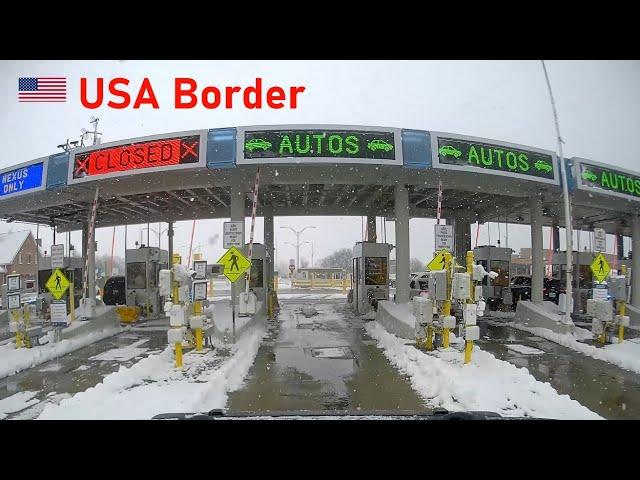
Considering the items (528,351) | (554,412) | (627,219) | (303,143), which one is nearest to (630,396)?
(554,412)

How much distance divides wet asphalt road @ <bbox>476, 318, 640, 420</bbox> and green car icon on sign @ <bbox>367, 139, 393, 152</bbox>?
5.20 m

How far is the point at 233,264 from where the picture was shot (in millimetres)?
9438

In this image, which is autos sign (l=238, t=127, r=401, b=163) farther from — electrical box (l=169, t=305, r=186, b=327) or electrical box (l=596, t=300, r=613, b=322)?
electrical box (l=596, t=300, r=613, b=322)

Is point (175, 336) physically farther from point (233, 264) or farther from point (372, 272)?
point (372, 272)

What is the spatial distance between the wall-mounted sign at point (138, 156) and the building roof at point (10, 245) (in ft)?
79.0

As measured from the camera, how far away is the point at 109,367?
8.48 metres

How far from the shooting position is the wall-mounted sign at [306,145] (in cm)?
1013

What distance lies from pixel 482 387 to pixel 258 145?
7.01 meters

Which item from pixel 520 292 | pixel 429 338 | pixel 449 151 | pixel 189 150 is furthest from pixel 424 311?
pixel 520 292

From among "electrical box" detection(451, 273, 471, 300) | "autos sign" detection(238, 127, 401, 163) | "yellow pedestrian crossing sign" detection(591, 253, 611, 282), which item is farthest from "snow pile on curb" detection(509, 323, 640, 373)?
"autos sign" detection(238, 127, 401, 163)

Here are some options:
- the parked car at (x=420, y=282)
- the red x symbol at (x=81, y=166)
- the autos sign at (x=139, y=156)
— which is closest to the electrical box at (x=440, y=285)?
the autos sign at (x=139, y=156)

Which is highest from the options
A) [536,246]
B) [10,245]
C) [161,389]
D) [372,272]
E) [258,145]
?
[258,145]

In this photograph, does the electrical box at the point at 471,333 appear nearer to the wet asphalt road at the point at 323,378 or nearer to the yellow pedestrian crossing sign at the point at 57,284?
the wet asphalt road at the point at 323,378

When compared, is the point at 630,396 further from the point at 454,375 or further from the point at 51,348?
the point at 51,348
